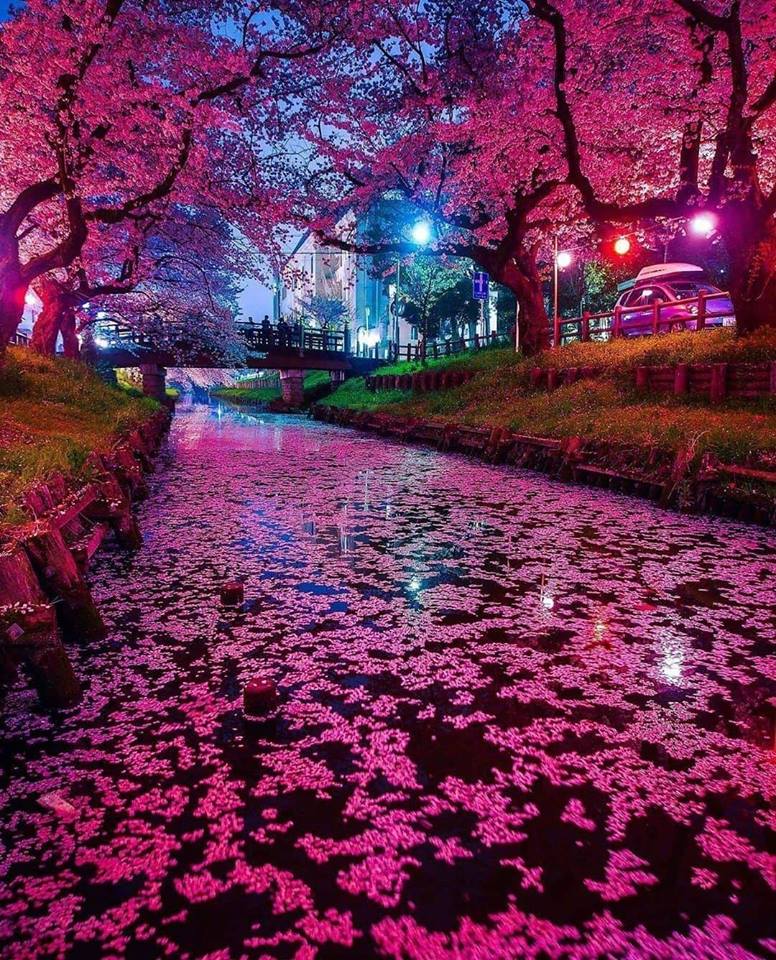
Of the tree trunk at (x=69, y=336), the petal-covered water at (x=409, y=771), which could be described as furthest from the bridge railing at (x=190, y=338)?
the petal-covered water at (x=409, y=771)

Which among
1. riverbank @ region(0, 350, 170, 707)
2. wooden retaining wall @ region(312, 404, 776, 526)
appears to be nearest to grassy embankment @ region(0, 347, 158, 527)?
riverbank @ region(0, 350, 170, 707)

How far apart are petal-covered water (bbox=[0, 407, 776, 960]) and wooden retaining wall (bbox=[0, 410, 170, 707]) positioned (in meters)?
0.21

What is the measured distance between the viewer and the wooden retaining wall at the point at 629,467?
789 cm

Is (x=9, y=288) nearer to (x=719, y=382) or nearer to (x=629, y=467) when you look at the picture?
(x=629, y=467)

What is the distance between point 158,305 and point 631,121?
19072 millimetres

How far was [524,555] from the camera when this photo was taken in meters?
6.30

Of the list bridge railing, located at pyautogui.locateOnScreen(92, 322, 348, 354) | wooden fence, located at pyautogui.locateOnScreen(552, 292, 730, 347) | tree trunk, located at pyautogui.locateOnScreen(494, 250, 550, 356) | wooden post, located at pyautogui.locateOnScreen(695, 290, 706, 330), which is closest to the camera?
wooden post, located at pyautogui.locateOnScreen(695, 290, 706, 330)

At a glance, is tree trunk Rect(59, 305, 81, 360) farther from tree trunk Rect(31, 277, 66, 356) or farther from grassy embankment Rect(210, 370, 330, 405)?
grassy embankment Rect(210, 370, 330, 405)

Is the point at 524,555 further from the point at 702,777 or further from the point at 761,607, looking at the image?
the point at 702,777

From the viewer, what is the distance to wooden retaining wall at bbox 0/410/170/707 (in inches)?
126

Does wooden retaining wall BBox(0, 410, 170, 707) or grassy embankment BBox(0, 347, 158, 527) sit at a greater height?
grassy embankment BBox(0, 347, 158, 527)

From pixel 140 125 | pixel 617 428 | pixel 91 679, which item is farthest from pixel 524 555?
pixel 140 125

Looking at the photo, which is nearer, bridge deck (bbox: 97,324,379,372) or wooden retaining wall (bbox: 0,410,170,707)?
wooden retaining wall (bbox: 0,410,170,707)

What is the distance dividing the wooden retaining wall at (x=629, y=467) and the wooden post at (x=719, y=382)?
6.89ft
